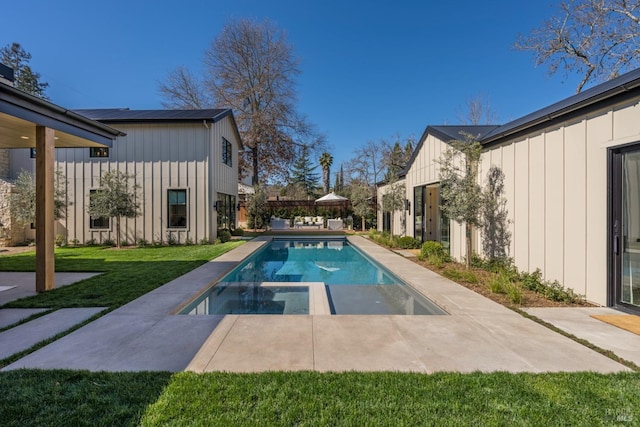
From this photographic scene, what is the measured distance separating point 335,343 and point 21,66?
136ft

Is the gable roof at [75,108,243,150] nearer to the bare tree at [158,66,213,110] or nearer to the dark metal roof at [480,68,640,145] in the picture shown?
the bare tree at [158,66,213,110]

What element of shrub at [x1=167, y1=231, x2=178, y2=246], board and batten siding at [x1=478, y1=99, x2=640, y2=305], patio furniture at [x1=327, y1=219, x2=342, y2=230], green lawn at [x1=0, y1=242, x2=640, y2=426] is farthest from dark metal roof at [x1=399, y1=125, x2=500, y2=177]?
patio furniture at [x1=327, y1=219, x2=342, y2=230]

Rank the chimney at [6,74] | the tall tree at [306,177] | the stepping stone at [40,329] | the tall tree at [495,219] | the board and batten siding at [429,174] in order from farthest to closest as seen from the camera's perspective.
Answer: the tall tree at [306,177], the chimney at [6,74], the board and batten siding at [429,174], the tall tree at [495,219], the stepping stone at [40,329]

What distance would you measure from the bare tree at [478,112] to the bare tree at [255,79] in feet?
45.0

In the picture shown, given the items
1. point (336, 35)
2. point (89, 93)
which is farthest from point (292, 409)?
point (89, 93)

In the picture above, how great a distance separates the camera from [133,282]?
6305 mm

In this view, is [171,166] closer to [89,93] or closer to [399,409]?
[399,409]

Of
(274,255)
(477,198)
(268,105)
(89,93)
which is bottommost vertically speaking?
(274,255)

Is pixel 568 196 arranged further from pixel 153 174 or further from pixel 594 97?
pixel 153 174

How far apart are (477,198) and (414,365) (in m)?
5.50

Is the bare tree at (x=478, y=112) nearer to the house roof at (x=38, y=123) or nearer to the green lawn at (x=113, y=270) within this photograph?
the green lawn at (x=113, y=270)

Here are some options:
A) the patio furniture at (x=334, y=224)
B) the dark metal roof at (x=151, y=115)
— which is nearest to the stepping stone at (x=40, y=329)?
the dark metal roof at (x=151, y=115)

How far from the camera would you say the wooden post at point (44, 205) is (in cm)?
548

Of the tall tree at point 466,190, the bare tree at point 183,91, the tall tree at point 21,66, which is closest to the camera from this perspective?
the tall tree at point 466,190
